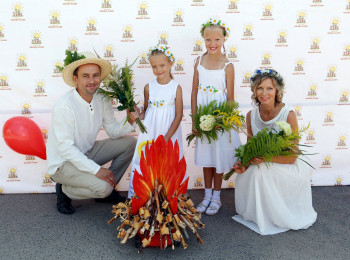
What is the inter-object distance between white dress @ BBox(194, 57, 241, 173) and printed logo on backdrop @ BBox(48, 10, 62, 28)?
5.17 feet

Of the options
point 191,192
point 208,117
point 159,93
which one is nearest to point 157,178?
point 208,117

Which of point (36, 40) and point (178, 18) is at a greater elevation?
point (178, 18)

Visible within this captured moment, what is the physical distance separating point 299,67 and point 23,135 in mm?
3000

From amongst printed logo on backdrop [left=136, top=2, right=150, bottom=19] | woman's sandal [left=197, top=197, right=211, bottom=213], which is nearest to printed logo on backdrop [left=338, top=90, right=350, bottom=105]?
woman's sandal [left=197, top=197, right=211, bottom=213]

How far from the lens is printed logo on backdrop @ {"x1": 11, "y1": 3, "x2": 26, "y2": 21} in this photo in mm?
3621

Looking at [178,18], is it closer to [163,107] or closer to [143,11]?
[143,11]

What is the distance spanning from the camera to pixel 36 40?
3.70 m

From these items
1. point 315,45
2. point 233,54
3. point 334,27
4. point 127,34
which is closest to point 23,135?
point 127,34

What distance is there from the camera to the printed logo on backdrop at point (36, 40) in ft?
12.1

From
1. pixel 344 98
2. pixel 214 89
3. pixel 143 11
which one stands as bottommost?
pixel 344 98

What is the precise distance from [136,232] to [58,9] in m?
2.46

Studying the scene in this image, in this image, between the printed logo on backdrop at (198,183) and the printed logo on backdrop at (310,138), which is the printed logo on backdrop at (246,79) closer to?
the printed logo on backdrop at (310,138)

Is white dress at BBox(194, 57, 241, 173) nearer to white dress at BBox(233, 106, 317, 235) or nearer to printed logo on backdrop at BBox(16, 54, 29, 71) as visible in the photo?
white dress at BBox(233, 106, 317, 235)

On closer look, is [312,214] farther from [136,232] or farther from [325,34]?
[325,34]
